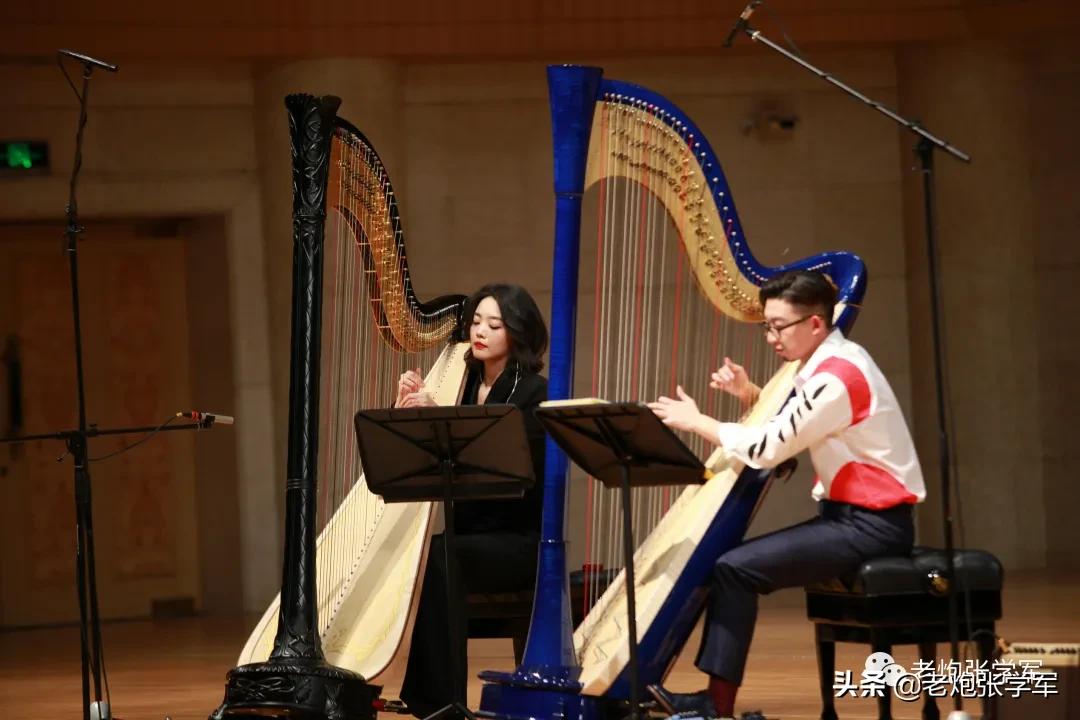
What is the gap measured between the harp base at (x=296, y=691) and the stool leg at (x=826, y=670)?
1236 mm

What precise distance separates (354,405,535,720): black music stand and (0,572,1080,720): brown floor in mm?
687

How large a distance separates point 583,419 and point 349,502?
145cm

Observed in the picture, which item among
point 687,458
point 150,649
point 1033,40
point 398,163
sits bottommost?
point 150,649

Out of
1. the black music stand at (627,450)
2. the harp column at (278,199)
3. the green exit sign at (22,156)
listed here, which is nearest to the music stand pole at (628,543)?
the black music stand at (627,450)

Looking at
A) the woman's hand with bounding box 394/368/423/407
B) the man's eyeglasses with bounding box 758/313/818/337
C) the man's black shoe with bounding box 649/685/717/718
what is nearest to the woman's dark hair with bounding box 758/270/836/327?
the man's eyeglasses with bounding box 758/313/818/337

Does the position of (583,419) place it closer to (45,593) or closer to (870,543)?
(870,543)

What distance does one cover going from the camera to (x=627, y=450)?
380 cm

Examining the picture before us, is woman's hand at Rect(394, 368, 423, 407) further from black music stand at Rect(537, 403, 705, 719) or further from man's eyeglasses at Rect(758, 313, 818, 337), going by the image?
man's eyeglasses at Rect(758, 313, 818, 337)

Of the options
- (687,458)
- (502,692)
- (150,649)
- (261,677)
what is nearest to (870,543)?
(687,458)

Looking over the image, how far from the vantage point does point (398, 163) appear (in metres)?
8.37

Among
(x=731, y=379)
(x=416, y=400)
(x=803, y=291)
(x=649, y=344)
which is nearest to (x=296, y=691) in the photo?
(x=416, y=400)

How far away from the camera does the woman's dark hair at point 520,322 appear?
486 cm

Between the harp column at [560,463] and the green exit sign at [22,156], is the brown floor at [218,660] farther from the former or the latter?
the green exit sign at [22,156]

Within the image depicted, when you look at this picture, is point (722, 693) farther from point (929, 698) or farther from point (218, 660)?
point (218, 660)
